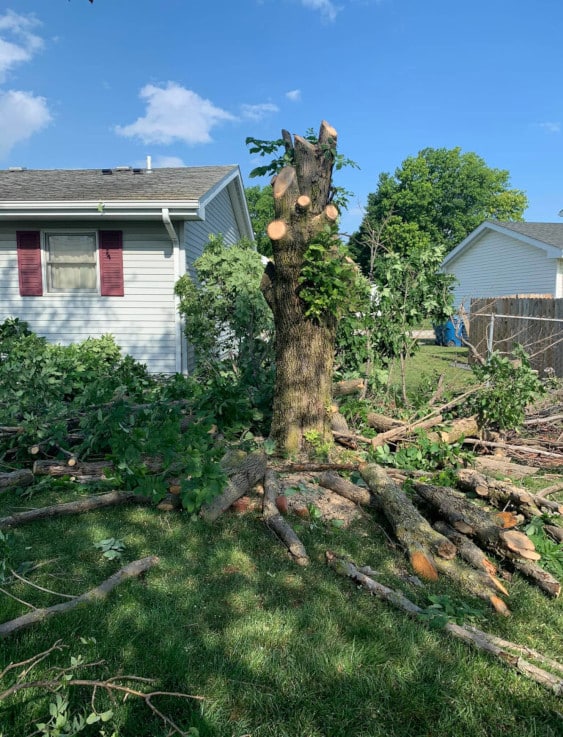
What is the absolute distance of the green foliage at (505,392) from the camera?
5891 millimetres

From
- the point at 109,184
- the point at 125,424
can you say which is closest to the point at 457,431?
the point at 125,424

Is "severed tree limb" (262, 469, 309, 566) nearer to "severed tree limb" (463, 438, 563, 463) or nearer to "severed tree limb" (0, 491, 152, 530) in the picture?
"severed tree limb" (0, 491, 152, 530)

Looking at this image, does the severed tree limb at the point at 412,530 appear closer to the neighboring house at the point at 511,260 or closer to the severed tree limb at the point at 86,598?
the severed tree limb at the point at 86,598

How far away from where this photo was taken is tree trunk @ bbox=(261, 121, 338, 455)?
466 centimetres

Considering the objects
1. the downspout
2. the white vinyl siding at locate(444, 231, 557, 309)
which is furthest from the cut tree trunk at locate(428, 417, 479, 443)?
the white vinyl siding at locate(444, 231, 557, 309)

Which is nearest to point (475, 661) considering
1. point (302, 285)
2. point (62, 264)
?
point (302, 285)

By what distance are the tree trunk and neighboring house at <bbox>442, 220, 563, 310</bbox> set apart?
13.2m

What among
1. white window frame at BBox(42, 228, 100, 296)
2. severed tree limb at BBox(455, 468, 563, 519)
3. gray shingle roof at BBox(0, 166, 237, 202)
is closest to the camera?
severed tree limb at BBox(455, 468, 563, 519)

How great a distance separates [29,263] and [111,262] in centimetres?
165

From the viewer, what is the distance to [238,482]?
4211mm

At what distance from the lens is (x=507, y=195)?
6300 centimetres

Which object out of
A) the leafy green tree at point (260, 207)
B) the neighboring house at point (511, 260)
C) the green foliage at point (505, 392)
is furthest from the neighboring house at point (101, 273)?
the leafy green tree at point (260, 207)

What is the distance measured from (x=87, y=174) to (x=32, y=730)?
12.9 meters

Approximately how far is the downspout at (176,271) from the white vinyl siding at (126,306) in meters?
0.08
